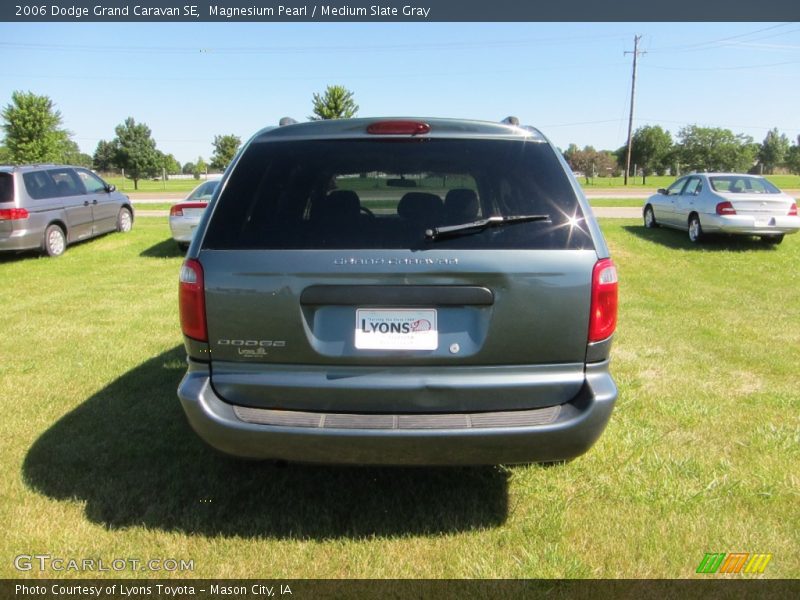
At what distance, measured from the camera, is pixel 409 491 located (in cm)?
327

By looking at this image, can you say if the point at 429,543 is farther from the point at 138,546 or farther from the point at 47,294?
the point at 47,294

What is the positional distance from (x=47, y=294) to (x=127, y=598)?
23.7 feet

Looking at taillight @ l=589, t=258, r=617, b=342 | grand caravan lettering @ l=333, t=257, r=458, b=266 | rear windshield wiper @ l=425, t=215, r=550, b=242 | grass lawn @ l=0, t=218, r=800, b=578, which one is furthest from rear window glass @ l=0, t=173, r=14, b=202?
taillight @ l=589, t=258, r=617, b=342

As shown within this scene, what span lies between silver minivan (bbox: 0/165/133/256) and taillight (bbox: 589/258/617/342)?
10923 millimetres

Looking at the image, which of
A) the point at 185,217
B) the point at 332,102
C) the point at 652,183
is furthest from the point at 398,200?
the point at 652,183

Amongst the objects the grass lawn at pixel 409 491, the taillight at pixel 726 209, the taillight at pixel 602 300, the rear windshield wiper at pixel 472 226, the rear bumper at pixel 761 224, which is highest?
the rear windshield wiper at pixel 472 226

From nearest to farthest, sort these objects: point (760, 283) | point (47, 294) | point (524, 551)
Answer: point (524, 551)
point (47, 294)
point (760, 283)

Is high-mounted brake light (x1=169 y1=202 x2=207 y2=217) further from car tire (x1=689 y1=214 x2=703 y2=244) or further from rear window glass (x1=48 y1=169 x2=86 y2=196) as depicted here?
car tire (x1=689 y1=214 x2=703 y2=244)

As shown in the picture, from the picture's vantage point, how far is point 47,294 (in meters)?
8.55

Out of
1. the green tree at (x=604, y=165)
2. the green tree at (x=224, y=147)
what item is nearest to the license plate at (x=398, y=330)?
the green tree at (x=224, y=147)

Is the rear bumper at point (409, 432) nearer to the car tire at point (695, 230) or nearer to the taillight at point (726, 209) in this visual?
the taillight at point (726, 209)

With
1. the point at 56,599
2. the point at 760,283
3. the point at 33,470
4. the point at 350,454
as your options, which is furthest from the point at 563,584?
the point at 760,283

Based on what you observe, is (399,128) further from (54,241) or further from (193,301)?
(54,241)

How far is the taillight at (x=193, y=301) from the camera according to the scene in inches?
103
